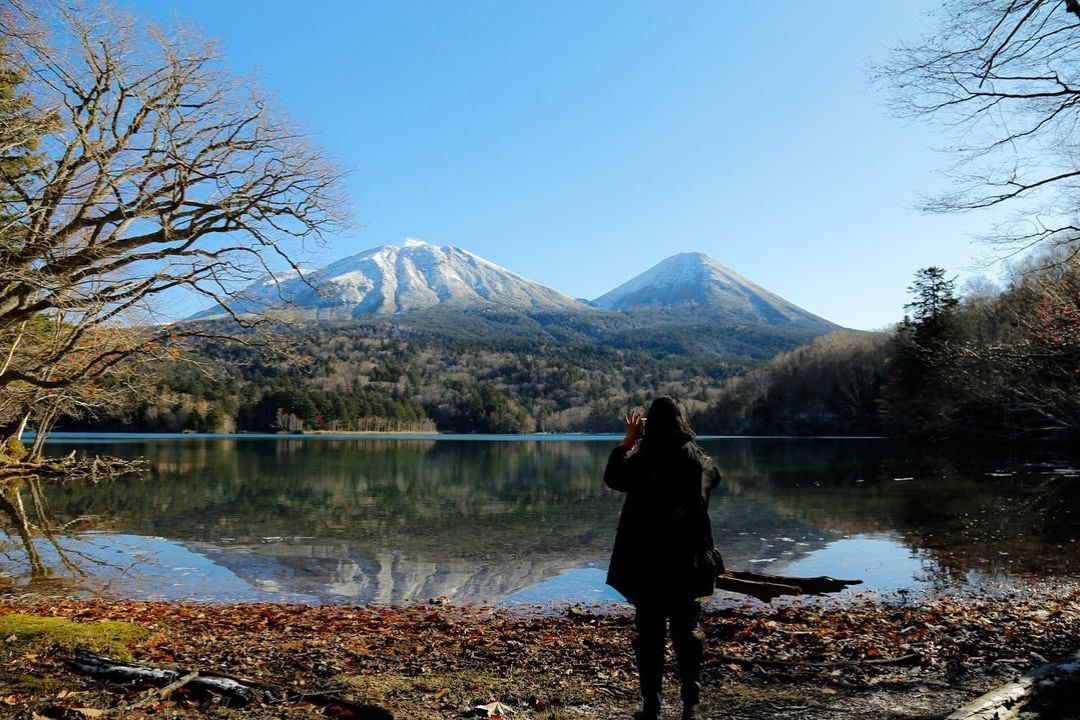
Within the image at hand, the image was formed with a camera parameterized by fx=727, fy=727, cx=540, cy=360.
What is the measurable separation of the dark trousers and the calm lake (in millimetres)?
7942

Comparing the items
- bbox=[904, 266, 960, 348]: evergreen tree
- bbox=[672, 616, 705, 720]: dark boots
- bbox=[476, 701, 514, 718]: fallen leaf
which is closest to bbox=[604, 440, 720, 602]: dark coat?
bbox=[672, 616, 705, 720]: dark boots

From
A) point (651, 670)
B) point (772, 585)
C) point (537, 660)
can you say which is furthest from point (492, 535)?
point (651, 670)

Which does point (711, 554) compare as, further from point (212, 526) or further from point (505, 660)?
point (212, 526)

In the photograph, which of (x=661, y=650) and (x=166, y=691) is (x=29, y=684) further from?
(x=661, y=650)

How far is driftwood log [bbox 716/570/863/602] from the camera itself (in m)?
12.7

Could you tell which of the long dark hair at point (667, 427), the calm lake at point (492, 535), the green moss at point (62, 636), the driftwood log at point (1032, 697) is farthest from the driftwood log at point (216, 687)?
the calm lake at point (492, 535)

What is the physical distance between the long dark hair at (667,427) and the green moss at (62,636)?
5092 millimetres

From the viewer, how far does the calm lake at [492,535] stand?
14.7 meters

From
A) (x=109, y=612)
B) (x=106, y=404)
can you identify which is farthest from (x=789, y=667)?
(x=106, y=404)

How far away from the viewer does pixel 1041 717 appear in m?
4.93

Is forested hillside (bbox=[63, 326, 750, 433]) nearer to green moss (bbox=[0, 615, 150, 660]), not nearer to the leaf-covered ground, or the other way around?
the leaf-covered ground

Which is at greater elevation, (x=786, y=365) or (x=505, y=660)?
(x=786, y=365)

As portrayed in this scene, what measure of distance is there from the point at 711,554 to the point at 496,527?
18.8 meters

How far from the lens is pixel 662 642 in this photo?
517 centimetres
